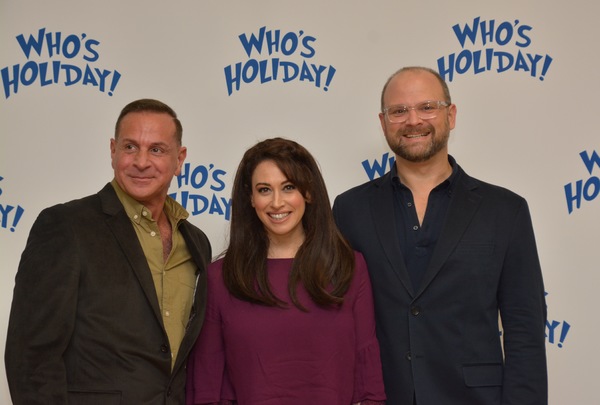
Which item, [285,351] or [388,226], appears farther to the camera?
[388,226]

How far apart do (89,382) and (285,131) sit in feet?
4.17

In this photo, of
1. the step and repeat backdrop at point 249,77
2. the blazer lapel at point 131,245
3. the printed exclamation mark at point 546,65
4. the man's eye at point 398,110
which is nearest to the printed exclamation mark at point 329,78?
the step and repeat backdrop at point 249,77

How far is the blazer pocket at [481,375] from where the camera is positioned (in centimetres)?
189

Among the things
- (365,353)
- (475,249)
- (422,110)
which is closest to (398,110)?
(422,110)

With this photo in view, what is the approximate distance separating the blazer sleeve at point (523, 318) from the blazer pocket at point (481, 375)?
0.10 ft

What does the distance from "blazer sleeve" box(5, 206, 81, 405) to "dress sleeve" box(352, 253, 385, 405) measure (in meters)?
0.79

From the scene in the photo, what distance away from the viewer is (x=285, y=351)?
6.04ft

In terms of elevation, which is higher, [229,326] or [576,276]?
[576,276]

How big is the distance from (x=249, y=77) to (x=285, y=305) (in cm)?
112

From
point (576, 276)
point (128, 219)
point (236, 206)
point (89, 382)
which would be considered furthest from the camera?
point (576, 276)

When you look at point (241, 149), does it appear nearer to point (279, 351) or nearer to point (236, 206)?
point (236, 206)

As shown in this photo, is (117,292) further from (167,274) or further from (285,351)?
(285,351)

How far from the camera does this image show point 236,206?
80.6 inches

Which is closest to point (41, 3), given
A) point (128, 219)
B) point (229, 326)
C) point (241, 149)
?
point (241, 149)
